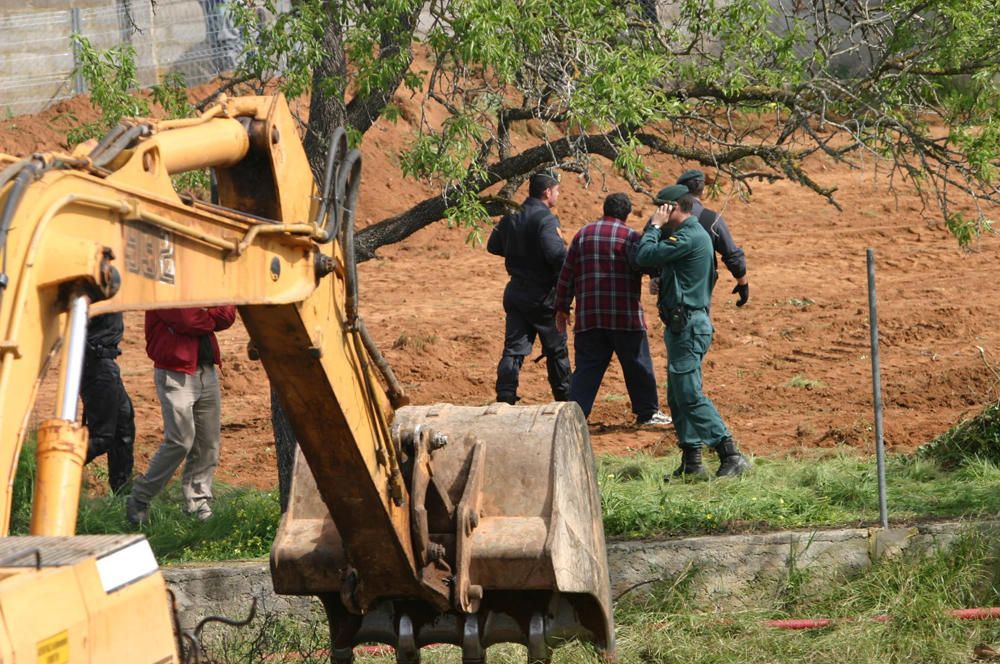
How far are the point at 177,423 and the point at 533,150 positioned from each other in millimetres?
2818

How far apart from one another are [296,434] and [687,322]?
14.4 ft

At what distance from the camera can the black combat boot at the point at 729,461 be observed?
30.9 ft

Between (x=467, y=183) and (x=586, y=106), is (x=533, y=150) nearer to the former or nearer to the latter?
(x=467, y=183)

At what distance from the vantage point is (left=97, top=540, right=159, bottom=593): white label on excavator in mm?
3625

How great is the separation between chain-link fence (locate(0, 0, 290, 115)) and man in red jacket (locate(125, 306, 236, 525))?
13653 mm

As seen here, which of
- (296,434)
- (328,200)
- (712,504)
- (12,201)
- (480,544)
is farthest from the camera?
(712,504)

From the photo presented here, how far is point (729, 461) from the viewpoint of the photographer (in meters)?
9.46

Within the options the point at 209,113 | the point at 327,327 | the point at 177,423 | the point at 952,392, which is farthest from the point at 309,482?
the point at 952,392

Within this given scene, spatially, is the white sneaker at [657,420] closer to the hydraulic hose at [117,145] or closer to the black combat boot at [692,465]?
the black combat boot at [692,465]

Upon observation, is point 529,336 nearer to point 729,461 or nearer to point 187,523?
point 729,461

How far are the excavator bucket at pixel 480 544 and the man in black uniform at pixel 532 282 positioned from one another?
4569 mm

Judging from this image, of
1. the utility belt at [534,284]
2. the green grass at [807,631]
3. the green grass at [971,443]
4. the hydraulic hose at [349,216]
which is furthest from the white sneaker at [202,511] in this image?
the green grass at [971,443]

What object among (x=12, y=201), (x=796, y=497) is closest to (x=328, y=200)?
(x=12, y=201)

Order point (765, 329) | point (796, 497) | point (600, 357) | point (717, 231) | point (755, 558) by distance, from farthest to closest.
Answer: point (765, 329) < point (600, 357) < point (717, 231) < point (796, 497) < point (755, 558)
